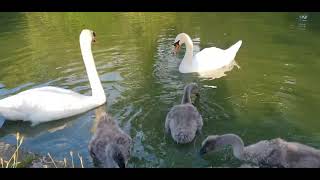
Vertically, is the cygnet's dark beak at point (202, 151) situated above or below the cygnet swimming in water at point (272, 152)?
below

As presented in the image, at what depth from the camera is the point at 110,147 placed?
16.5 feet

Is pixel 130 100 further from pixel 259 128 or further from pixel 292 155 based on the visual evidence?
pixel 292 155

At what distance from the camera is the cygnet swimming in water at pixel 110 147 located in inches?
196

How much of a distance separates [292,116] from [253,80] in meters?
2.11

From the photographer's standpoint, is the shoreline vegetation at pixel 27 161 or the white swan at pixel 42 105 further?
the white swan at pixel 42 105

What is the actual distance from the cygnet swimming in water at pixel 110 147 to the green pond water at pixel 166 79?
289 mm

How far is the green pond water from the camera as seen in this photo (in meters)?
6.10

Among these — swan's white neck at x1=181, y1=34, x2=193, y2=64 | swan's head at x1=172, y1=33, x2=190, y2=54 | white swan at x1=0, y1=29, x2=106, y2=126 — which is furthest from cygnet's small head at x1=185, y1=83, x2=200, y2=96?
swan's head at x1=172, y1=33, x2=190, y2=54

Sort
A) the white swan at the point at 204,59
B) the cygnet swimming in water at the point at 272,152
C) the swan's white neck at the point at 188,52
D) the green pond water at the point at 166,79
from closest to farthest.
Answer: the cygnet swimming in water at the point at 272,152 < the green pond water at the point at 166,79 < the white swan at the point at 204,59 < the swan's white neck at the point at 188,52

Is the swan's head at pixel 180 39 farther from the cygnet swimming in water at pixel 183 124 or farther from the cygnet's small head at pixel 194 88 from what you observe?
the cygnet swimming in water at pixel 183 124

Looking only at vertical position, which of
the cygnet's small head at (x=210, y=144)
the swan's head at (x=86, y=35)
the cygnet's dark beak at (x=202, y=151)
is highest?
the swan's head at (x=86, y=35)

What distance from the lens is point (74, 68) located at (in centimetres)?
1006

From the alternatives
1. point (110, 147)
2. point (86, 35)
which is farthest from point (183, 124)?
point (86, 35)

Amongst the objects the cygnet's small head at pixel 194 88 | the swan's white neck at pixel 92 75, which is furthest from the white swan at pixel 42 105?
the cygnet's small head at pixel 194 88
